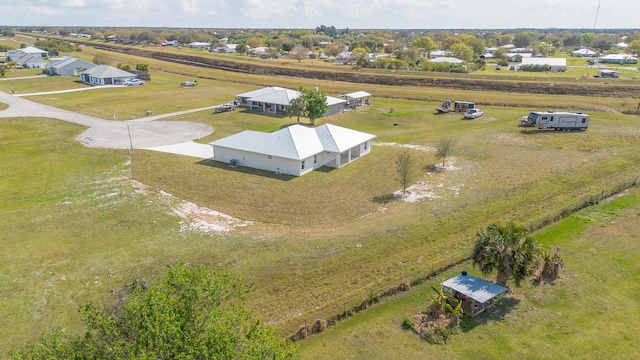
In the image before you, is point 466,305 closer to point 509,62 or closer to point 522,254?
point 522,254

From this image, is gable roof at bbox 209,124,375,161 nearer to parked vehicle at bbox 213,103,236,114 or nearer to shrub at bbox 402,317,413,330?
shrub at bbox 402,317,413,330

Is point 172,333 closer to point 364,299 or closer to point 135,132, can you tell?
point 364,299

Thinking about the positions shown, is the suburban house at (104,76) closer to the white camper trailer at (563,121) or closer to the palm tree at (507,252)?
the white camper trailer at (563,121)

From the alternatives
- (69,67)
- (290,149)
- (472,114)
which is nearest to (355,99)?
(472,114)

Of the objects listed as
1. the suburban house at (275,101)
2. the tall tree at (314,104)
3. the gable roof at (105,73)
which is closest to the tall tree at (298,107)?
the tall tree at (314,104)

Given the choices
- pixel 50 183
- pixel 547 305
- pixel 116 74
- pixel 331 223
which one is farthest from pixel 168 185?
pixel 116 74

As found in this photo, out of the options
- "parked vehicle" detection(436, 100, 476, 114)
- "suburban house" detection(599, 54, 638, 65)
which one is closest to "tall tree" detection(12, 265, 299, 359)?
"parked vehicle" detection(436, 100, 476, 114)
